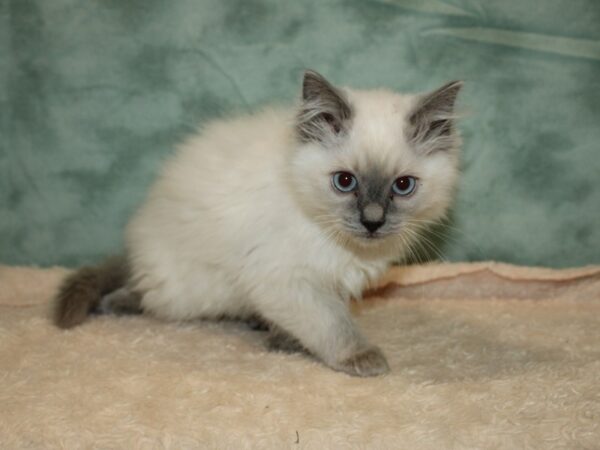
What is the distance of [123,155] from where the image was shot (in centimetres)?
277

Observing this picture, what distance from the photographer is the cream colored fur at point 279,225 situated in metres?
2.03

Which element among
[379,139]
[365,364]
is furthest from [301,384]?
[379,139]

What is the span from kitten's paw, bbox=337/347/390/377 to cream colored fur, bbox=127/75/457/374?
14mm

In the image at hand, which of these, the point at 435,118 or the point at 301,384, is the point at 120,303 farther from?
the point at 435,118

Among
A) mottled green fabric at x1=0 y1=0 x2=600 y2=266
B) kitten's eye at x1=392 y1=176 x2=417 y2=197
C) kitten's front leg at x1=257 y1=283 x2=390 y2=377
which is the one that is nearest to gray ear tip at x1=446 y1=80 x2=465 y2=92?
kitten's eye at x1=392 y1=176 x2=417 y2=197

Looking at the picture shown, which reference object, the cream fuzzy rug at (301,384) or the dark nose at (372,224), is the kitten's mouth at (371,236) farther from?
the cream fuzzy rug at (301,384)

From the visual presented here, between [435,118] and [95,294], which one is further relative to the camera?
[95,294]

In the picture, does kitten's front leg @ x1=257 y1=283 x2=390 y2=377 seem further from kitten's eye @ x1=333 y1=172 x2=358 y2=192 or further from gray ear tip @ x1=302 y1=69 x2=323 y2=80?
gray ear tip @ x1=302 y1=69 x2=323 y2=80

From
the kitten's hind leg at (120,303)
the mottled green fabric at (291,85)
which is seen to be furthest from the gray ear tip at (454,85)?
the kitten's hind leg at (120,303)

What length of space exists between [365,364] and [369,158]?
62cm

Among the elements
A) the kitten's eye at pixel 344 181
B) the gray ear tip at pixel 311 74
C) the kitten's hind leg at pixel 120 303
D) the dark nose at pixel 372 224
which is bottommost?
the kitten's hind leg at pixel 120 303

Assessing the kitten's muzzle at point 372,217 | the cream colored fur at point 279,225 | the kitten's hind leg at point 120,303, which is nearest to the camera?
the kitten's muzzle at point 372,217

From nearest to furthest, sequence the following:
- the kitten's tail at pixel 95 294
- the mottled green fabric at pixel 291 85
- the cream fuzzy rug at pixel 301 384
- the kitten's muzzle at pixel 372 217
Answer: the cream fuzzy rug at pixel 301 384 → the kitten's muzzle at pixel 372 217 → the kitten's tail at pixel 95 294 → the mottled green fabric at pixel 291 85

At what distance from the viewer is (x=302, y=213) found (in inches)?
83.3
